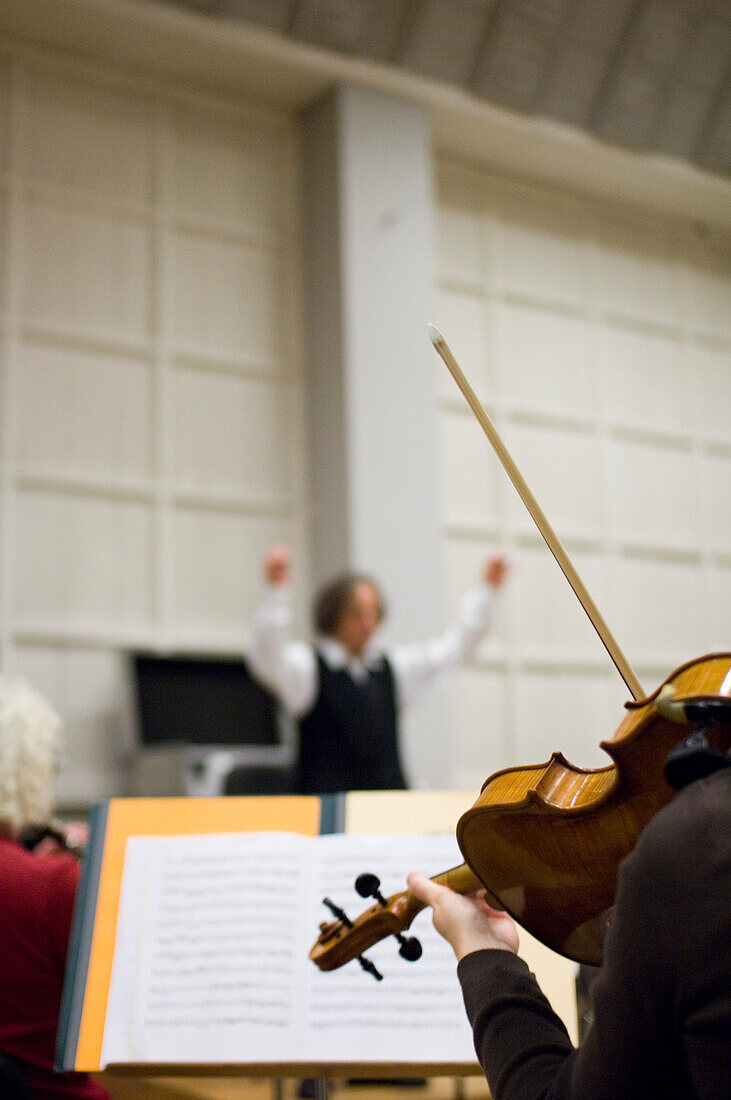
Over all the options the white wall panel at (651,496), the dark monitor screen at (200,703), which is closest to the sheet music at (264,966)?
the dark monitor screen at (200,703)

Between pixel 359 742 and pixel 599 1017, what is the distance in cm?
307

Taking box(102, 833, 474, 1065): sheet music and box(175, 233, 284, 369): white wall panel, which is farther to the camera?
box(175, 233, 284, 369): white wall panel

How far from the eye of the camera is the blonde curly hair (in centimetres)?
199

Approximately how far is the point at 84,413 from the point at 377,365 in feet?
4.05

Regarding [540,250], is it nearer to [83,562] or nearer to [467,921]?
[83,562]

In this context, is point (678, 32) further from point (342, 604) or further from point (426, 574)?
point (342, 604)

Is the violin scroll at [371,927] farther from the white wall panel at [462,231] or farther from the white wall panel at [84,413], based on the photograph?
the white wall panel at [462,231]

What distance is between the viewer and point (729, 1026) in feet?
2.65

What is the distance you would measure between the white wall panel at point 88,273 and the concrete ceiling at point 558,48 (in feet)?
3.14

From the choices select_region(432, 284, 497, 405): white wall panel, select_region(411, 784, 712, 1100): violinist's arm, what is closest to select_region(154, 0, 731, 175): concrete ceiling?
select_region(432, 284, 497, 405): white wall panel

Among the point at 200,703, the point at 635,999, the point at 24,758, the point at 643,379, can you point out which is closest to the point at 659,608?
the point at 643,379

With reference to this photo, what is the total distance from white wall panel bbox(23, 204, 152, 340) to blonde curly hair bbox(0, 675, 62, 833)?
3151 mm

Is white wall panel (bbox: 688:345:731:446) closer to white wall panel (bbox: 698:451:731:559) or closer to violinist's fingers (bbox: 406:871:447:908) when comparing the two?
white wall panel (bbox: 698:451:731:559)

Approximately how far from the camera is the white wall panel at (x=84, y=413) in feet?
15.9
